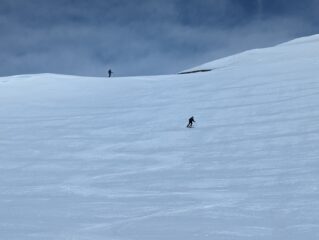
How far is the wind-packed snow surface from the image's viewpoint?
739cm

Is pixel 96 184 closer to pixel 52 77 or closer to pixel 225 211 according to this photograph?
pixel 225 211

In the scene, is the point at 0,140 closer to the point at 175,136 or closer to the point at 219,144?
the point at 175,136

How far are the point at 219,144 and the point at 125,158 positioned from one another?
2598mm

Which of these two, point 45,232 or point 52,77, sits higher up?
point 52,77

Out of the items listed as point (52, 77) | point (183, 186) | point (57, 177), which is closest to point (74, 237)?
point (183, 186)

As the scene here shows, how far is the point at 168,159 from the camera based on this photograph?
12273 millimetres

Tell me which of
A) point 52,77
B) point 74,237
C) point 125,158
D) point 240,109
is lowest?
point 74,237

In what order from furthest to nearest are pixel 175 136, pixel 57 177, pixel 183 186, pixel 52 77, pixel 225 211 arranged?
1. pixel 52 77
2. pixel 175 136
3. pixel 57 177
4. pixel 183 186
5. pixel 225 211

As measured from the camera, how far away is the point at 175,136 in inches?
577

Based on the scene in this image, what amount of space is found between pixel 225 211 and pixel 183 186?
1.96 m

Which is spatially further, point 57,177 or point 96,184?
point 57,177

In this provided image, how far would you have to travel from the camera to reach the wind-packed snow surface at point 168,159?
7387 mm

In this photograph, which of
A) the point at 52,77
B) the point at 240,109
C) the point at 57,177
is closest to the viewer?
the point at 57,177

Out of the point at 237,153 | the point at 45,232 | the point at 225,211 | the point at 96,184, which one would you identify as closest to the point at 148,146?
the point at 237,153
